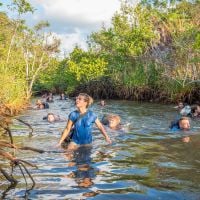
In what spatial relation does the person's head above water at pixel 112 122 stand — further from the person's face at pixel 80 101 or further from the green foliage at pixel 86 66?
the green foliage at pixel 86 66

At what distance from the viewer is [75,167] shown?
30.6 feet

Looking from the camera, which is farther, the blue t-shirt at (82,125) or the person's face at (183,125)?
the person's face at (183,125)

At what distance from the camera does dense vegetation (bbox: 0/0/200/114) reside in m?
29.9

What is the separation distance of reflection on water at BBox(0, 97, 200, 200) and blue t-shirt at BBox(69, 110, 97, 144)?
0.91 feet

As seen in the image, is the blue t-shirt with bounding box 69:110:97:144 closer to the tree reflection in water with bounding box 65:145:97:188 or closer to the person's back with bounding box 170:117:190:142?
the tree reflection in water with bounding box 65:145:97:188

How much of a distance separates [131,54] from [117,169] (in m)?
28.1

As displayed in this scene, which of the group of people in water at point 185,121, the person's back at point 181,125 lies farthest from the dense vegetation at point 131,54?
the person's back at point 181,125

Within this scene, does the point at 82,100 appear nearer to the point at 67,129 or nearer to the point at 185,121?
the point at 67,129

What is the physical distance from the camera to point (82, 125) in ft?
36.9

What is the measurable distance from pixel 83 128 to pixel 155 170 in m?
2.86

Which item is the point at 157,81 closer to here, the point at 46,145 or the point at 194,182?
the point at 46,145

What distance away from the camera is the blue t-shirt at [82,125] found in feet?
36.8

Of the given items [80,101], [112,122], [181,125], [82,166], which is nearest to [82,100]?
[80,101]

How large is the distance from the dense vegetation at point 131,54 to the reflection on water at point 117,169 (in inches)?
420
